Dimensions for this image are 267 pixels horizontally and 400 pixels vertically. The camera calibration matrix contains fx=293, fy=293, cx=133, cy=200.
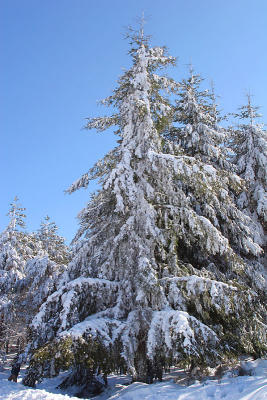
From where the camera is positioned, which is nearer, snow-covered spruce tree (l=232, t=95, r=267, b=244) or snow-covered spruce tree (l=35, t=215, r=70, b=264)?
snow-covered spruce tree (l=232, t=95, r=267, b=244)

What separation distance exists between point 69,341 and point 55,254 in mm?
23799

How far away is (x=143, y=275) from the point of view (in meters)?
7.90

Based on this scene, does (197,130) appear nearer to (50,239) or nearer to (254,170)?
(254,170)

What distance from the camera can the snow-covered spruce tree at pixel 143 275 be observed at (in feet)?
22.5

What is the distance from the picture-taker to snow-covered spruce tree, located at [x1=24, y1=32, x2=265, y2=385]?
685 cm

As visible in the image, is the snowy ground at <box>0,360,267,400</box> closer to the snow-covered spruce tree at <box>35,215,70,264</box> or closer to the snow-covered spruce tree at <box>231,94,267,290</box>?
the snow-covered spruce tree at <box>231,94,267,290</box>

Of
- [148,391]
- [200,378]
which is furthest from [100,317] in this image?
[200,378]

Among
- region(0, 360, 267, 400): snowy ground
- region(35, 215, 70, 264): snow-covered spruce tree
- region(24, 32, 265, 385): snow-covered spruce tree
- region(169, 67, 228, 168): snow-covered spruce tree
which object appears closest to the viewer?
region(0, 360, 267, 400): snowy ground

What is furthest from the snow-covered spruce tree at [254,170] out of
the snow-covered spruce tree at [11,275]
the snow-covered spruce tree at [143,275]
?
the snow-covered spruce tree at [11,275]

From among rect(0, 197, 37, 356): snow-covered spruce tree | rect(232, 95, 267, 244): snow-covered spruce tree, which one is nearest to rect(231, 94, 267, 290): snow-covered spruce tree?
rect(232, 95, 267, 244): snow-covered spruce tree

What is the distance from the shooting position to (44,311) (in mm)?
7836

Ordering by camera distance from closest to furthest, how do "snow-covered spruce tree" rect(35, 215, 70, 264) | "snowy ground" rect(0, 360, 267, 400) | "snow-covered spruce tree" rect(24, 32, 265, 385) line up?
"snowy ground" rect(0, 360, 267, 400) → "snow-covered spruce tree" rect(24, 32, 265, 385) → "snow-covered spruce tree" rect(35, 215, 70, 264)

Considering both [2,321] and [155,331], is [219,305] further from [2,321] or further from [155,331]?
[2,321]

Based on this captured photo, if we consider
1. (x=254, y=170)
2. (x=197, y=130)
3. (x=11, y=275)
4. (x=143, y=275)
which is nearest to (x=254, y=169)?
(x=254, y=170)
